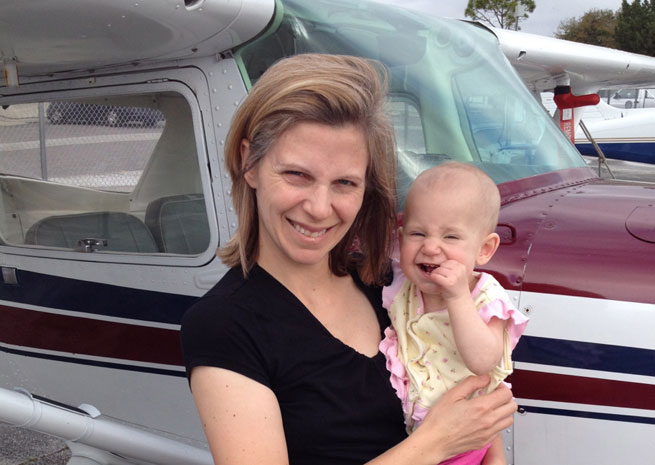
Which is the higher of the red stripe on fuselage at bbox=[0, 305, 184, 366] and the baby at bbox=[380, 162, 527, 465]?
the baby at bbox=[380, 162, 527, 465]

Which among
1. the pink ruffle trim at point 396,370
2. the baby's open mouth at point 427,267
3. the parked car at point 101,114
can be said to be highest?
the parked car at point 101,114

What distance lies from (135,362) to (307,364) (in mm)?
1270

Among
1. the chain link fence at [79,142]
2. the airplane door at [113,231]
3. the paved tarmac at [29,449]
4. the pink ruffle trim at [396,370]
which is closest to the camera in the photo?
the pink ruffle trim at [396,370]

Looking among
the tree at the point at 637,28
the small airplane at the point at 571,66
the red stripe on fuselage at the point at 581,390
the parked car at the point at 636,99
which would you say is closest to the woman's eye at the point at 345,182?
the red stripe on fuselage at the point at 581,390

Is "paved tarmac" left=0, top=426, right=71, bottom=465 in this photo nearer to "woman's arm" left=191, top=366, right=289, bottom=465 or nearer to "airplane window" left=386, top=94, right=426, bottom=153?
"airplane window" left=386, top=94, right=426, bottom=153

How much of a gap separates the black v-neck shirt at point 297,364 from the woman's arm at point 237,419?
0.08 feet

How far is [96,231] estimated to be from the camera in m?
2.63

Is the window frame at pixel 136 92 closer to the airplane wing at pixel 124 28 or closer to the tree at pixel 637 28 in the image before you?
the airplane wing at pixel 124 28

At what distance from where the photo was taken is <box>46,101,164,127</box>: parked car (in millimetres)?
2486

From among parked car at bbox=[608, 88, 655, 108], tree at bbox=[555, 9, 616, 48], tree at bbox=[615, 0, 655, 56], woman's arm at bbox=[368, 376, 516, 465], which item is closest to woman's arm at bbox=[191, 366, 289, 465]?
woman's arm at bbox=[368, 376, 516, 465]

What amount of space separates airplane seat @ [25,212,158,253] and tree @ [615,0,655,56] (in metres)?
43.9

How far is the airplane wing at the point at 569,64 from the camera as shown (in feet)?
13.4

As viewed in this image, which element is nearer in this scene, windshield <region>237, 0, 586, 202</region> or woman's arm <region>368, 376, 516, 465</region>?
woman's arm <region>368, 376, 516, 465</region>

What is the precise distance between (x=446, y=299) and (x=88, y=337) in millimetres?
1624
